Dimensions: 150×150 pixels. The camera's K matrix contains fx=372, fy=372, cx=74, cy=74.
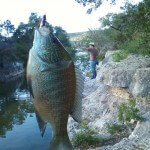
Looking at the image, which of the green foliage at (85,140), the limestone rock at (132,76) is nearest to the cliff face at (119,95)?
the limestone rock at (132,76)

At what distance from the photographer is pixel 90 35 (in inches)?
1515

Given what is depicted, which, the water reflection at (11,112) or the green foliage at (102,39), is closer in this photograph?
the water reflection at (11,112)

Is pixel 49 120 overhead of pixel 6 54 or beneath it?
overhead

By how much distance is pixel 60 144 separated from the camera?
3.04 m

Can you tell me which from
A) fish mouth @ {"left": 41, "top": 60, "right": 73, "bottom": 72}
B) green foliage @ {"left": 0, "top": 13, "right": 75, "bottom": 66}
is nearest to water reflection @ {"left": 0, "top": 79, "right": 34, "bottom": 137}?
fish mouth @ {"left": 41, "top": 60, "right": 73, "bottom": 72}

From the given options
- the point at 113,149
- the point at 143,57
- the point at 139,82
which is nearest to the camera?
the point at 113,149

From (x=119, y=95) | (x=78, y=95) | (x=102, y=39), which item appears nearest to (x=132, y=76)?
(x=119, y=95)

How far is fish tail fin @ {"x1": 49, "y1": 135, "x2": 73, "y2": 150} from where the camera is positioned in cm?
302

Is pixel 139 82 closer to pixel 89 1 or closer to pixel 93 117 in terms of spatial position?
pixel 93 117

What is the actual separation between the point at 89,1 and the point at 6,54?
34.9 metres

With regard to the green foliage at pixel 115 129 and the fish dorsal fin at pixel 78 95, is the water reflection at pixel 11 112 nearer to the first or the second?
the green foliage at pixel 115 129

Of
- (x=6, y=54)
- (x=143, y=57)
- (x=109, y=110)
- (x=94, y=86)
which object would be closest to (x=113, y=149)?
(x=109, y=110)

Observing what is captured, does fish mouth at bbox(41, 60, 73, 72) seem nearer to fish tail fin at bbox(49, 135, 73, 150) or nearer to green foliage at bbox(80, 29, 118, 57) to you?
fish tail fin at bbox(49, 135, 73, 150)

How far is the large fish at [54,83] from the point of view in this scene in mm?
2967
